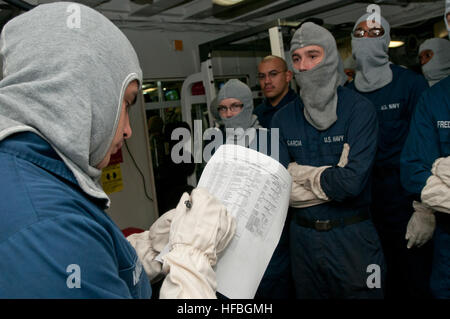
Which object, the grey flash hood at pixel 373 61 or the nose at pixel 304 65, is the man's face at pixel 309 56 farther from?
the grey flash hood at pixel 373 61

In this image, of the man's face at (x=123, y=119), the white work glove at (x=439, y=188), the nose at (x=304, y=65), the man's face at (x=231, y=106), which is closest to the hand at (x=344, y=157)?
the white work glove at (x=439, y=188)

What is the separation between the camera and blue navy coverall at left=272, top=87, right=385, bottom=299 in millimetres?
1715

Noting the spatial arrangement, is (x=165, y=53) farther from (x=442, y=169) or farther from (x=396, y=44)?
(x=442, y=169)

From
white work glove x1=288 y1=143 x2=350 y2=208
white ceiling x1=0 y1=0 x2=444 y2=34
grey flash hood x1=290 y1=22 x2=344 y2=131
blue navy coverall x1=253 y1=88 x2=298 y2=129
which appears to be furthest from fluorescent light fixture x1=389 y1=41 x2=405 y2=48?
white work glove x1=288 y1=143 x2=350 y2=208

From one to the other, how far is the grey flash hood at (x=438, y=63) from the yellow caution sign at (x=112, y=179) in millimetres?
3204

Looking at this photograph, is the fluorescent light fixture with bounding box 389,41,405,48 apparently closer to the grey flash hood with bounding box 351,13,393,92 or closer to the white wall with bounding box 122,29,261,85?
the white wall with bounding box 122,29,261,85

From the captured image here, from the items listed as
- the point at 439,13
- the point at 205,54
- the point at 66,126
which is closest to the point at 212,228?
the point at 66,126

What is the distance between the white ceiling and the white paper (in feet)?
12.0

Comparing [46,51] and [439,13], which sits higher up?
[439,13]

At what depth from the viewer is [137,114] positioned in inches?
142

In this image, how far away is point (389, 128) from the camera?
2439 mm
